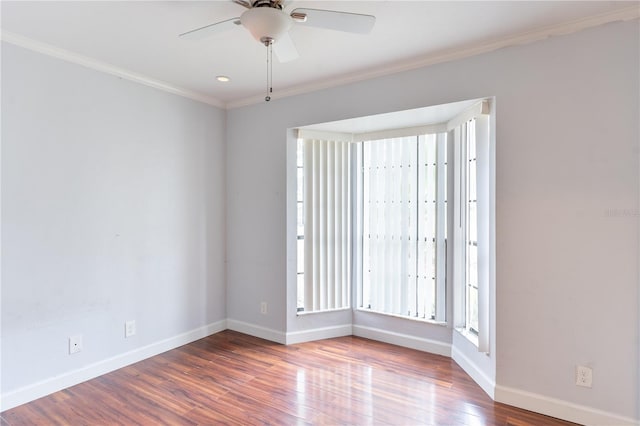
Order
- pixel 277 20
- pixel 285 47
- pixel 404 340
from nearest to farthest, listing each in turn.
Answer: pixel 277 20 < pixel 285 47 < pixel 404 340

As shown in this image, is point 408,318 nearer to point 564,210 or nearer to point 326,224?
point 326,224

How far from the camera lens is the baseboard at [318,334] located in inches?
133

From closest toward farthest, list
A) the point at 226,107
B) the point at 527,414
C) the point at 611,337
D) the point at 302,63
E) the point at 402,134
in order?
the point at 611,337, the point at 527,414, the point at 302,63, the point at 402,134, the point at 226,107

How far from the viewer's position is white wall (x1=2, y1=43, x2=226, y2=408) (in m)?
2.29

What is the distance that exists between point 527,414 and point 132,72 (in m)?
3.90

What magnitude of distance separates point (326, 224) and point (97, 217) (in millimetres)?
2022

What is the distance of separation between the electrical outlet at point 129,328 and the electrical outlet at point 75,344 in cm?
35

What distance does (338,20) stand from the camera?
66.6 inches

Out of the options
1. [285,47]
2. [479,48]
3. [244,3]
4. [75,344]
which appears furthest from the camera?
[75,344]

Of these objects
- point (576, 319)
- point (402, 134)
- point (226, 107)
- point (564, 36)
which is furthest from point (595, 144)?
point (226, 107)

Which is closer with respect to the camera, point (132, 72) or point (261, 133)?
point (132, 72)

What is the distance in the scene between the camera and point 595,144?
2.06m

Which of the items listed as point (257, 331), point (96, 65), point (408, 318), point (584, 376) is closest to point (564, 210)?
point (584, 376)

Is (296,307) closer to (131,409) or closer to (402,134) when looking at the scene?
(131,409)
